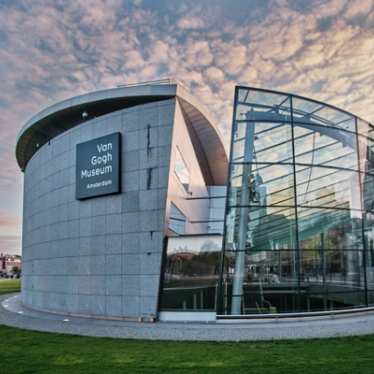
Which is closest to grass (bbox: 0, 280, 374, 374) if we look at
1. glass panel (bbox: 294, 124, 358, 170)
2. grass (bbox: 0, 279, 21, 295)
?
glass panel (bbox: 294, 124, 358, 170)

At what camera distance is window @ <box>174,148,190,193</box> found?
47.7ft

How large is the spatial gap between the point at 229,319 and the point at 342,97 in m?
11.1

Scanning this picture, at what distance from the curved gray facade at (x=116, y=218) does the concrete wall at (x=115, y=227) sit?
34 mm

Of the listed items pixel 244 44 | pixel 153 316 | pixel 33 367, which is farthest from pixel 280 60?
pixel 33 367

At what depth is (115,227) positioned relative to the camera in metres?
13.8

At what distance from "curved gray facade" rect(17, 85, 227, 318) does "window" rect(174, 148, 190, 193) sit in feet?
1.55

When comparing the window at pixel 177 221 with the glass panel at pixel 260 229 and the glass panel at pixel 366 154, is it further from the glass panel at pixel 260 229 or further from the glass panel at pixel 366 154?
the glass panel at pixel 366 154

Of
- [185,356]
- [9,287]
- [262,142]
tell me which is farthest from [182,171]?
[9,287]

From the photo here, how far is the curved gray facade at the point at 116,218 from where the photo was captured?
42.8 ft

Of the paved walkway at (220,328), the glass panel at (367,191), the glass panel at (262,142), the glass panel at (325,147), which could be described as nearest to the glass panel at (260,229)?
the glass panel at (262,142)

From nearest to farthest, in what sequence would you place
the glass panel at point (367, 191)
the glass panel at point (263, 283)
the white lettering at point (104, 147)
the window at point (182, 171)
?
the glass panel at point (263, 283)
the white lettering at point (104, 147)
the window at point (182, 171)
the glass panel at point (367, 191)

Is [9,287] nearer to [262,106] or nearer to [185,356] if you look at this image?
[262,106]

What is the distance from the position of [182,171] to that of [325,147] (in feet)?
18.9

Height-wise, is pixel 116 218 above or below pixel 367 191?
below
